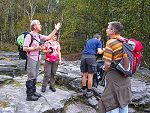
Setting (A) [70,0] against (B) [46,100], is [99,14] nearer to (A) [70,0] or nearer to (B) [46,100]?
(A) [70,0]

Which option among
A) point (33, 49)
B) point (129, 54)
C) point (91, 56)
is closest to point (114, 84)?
point (129, 54)

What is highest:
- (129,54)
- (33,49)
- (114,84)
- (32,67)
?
(129,54)

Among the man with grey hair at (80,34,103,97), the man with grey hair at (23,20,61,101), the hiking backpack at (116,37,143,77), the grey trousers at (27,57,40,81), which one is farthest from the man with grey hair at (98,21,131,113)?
the man with grey hair at (80,34,103,97)

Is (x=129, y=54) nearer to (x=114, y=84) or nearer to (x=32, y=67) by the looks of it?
(x=114, y=84)

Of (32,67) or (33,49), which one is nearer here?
(33,49)

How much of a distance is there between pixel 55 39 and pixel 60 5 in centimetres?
4013

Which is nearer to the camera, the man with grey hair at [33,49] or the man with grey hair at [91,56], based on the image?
the man with grey hair at [33,49]

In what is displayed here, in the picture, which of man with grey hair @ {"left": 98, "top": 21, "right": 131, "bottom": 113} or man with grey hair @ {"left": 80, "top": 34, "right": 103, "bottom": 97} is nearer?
man with grey hair @ {"left": 98, "top": 21, "right": 131, "bottom": 113}

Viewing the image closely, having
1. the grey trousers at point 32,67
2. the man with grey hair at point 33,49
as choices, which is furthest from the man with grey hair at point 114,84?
the grey trousers at point 32,67

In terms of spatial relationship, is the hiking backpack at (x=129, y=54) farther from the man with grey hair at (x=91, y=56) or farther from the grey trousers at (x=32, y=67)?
the man with grey hair at (x=91, y=56)

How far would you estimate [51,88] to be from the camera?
9.45 metres

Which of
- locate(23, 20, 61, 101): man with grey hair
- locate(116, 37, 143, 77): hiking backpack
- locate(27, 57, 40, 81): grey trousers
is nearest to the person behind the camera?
locate(116, 37, 143, 77): hiking backpack

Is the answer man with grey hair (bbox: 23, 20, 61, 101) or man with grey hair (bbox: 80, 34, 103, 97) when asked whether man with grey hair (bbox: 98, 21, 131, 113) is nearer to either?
man with grey hair (bbox: 23, 20, 61, 101)

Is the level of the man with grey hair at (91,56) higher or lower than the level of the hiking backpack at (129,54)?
lower
